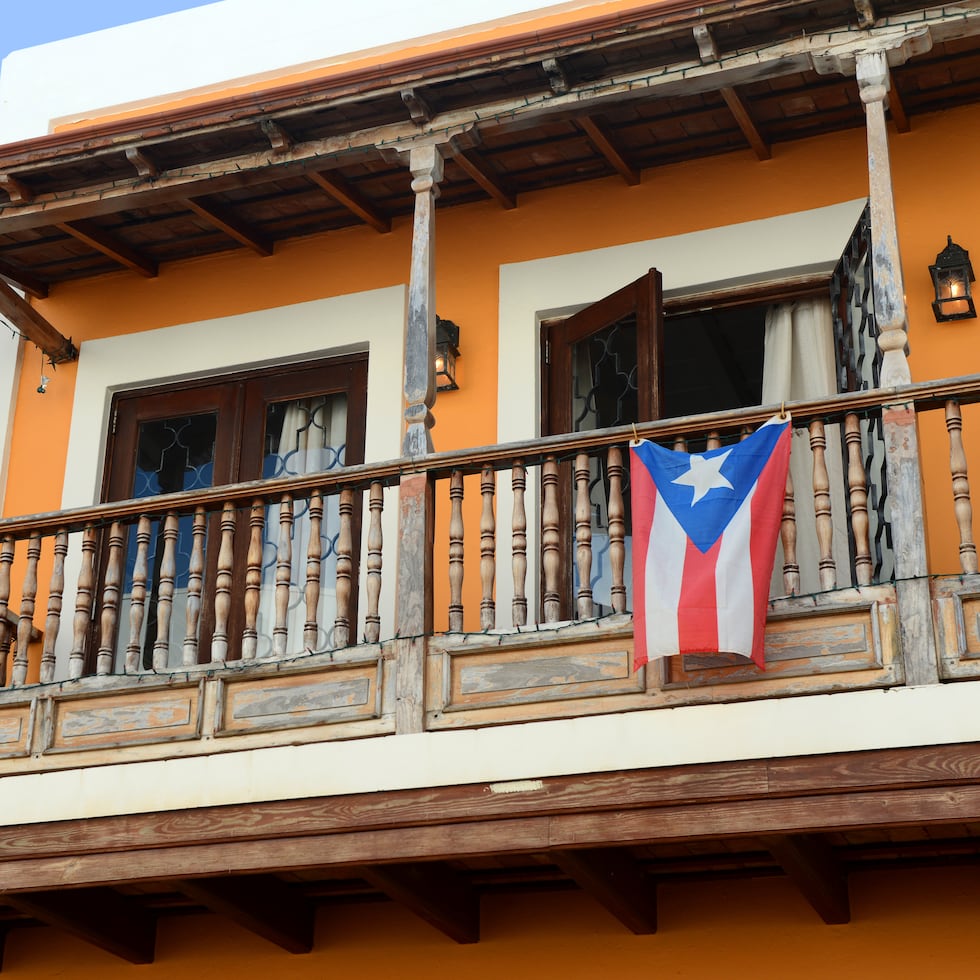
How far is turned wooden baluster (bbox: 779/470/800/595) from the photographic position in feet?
21.0

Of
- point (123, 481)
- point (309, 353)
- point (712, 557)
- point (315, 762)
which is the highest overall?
point (309, 353)

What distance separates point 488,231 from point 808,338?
1.93 metres

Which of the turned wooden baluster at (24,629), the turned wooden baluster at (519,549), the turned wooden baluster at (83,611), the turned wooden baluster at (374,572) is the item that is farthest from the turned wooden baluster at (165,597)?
the turned wooden baluster at (519,549)

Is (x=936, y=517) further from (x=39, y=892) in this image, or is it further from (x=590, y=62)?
(x=39, y=892)

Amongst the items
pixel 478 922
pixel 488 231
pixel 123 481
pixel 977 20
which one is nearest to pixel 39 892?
pixel 478 922

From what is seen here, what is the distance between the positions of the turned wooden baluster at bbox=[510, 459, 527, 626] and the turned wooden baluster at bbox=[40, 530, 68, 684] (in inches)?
82.7

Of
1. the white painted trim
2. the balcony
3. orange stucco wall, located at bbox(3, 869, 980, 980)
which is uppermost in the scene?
the balcony

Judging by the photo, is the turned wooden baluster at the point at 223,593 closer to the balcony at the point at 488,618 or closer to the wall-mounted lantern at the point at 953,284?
the balcony at the point at 488,618

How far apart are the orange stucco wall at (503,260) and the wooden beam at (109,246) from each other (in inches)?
4.8

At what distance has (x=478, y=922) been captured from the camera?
7484 mm

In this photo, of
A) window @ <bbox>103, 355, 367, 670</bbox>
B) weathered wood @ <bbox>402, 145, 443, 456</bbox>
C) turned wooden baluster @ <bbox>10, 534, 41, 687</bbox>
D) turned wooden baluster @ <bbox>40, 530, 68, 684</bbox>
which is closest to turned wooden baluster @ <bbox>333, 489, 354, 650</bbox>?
weathered wood @ <bbox>402, 145, 443, 456</bbox>

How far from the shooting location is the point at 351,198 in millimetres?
8992

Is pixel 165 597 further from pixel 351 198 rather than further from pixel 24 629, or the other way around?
pixel 351 198

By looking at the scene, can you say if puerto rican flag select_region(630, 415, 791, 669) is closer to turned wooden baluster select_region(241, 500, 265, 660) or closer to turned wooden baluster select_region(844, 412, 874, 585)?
turned wooden baluster select_region(844, 412, 874, 585)
